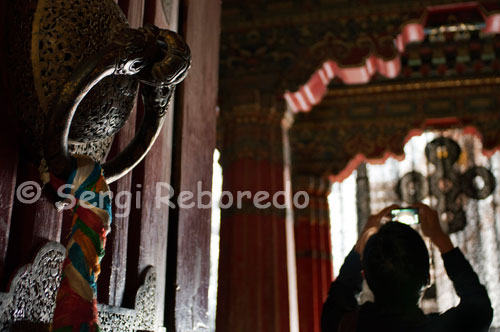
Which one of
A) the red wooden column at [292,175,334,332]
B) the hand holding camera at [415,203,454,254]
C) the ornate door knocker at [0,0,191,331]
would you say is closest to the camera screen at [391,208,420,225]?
the hand holding camera at [415,203,454,254]

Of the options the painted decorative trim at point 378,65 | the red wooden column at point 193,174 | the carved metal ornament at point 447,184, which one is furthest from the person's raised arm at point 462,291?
the carved metal ornament at point 447,184

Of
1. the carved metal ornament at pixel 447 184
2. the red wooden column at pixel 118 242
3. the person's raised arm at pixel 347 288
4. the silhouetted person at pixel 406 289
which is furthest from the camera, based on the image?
the carved metal ornament at pixel 447 184

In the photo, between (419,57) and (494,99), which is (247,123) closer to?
(419,57)

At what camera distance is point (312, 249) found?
191 inches

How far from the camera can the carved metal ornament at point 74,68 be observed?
1.59ft

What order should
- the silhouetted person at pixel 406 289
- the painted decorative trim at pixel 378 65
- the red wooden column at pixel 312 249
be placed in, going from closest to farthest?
1. the silhouetted person at pixel 406 289
2. the painted decorative trim at pixel 378 65
3. the red wooden column at pixel 312 249

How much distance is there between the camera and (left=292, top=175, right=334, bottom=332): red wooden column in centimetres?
463

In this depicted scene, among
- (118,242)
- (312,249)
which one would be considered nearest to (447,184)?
(312,249)

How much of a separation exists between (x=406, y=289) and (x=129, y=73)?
0.59 m

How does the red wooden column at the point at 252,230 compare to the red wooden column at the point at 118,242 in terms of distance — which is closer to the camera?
the red wooden column at the point at 118,242

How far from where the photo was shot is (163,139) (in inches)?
31.9

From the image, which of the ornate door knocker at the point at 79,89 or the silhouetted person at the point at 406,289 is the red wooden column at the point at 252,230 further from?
the ornate door knocker at the point at 79,89

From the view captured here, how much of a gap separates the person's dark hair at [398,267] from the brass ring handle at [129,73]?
0.48m

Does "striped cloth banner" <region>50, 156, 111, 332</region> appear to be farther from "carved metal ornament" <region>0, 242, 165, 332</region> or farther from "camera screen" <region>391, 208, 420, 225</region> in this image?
"camera screen" <region>391, 208, 420, 225</region>
